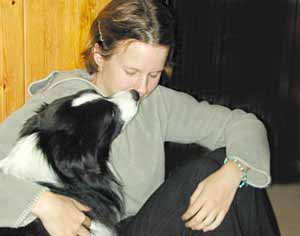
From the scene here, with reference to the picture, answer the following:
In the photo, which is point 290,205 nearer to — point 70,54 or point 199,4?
point 199,4

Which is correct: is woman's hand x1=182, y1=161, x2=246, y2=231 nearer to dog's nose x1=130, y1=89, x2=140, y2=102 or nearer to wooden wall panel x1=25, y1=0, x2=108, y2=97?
dog's nose x1=130, y1=89, x2=140, y2=102

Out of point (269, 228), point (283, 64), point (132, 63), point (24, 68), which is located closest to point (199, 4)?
point (283, 64)

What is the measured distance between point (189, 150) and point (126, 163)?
87cm

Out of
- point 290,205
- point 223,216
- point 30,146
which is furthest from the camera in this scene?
point 290,205

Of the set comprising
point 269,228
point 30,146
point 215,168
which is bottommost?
point 269,228

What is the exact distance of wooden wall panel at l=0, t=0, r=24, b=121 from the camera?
6.12 ft

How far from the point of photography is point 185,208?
1.43 meters

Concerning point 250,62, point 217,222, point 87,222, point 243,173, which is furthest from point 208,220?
point 250,62

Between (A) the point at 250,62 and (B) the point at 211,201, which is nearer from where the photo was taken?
(B) the point at 211,201

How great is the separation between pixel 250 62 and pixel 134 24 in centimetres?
126

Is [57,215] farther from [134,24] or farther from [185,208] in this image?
[134,24]

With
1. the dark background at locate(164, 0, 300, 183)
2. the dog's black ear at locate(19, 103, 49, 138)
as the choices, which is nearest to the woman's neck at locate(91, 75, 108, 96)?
the dog's black ear at locate(19, 103, 49, 138)

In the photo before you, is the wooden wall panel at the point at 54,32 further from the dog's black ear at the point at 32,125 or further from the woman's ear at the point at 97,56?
the dog's black ear at the point at 32,125

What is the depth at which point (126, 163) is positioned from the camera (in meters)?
1.58
